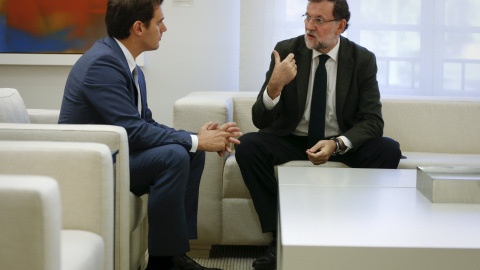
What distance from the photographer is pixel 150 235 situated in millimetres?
2270

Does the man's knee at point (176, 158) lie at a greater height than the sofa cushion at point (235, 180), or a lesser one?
greater

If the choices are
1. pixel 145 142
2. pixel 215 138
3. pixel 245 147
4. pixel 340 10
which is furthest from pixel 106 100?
pixel 340 10

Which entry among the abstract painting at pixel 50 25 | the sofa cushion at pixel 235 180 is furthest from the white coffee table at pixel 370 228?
the abstract painting at pixel 50 25

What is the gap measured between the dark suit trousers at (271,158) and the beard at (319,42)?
463 millimetres

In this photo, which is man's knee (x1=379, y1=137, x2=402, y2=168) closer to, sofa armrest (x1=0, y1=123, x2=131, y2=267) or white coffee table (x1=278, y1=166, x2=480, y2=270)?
white coffee table (x1=278, y1=166, x2=480, y2=270)

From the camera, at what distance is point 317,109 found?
2986 millimetres

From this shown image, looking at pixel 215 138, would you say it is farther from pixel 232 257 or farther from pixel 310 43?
pixel 310 43

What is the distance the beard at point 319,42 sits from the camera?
3027mm

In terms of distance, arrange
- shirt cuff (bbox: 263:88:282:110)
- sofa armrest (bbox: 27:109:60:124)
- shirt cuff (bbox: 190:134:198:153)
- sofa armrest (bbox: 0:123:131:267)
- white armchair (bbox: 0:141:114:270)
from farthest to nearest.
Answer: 1. shirt cuff (bbox: 263:88:282:110)
2. sofa armrest (bbox: 27:109:60:124)
3. shirt cuff (bbox: 190:134:198:153)
4. sofa armrest (bbox: 0:123:131:267)
5. white armchair (bbox: 0:141:114:270)

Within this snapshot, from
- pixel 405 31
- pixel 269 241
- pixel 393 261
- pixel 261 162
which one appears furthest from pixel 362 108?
pixel 393 261

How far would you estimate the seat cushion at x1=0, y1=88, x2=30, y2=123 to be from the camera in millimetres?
2219

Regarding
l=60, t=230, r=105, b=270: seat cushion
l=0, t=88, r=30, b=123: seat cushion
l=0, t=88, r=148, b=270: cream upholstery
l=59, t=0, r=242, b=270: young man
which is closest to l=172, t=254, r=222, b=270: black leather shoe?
l=59, t=0, r=242, b=270: young man

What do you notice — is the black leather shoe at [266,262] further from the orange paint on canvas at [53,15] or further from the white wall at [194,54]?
the orange paint on canvas at [53,15]

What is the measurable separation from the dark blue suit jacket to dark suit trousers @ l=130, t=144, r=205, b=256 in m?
0.08
